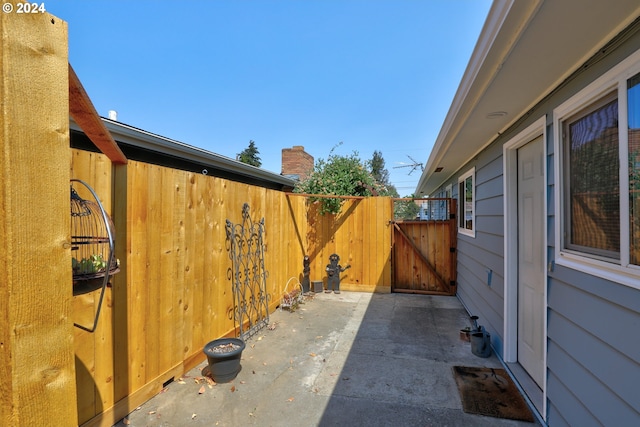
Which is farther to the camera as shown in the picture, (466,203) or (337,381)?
(466,203)

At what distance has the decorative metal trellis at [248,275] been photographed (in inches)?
148

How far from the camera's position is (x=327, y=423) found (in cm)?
230

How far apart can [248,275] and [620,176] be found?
11.8 feet

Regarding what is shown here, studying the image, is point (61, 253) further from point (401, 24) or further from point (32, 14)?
point (401, 24)

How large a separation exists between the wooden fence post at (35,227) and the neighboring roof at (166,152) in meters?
1.83

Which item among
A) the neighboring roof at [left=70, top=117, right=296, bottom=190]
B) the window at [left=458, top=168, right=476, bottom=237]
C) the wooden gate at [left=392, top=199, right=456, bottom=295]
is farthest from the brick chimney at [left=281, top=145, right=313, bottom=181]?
the window at [left=458, top=168, right=476, bottom=237]

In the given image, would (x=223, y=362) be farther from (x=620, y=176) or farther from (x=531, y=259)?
(x=620, y=176)

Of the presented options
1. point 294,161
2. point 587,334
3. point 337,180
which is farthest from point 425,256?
point 294,161

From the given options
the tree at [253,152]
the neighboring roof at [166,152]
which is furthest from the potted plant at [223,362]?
the tree at [253,152]

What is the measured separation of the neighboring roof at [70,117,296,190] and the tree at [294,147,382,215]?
3.47ft

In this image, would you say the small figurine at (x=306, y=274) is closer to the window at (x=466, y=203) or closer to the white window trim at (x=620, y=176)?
the window at (x=466, y=203)

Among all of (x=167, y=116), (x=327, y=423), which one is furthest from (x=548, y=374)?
(x=167, y=116)

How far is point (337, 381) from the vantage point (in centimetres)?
289

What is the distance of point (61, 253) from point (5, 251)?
111 millimetres
